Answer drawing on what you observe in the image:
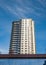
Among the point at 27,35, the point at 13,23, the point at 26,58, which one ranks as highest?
the point at 13,23

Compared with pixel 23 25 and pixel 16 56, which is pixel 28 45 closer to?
pixel 23 25

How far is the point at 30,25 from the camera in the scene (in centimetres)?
11650

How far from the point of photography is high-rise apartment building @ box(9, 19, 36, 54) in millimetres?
113188

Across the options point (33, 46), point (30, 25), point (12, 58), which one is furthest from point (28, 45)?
point (12, 58)

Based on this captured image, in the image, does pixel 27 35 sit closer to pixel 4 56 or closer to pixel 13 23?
pixel 13 23

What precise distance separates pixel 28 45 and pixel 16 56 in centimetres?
9475

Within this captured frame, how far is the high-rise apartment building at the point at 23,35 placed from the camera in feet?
371

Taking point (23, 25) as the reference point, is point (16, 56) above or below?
below

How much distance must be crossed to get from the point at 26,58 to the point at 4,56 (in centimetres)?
241

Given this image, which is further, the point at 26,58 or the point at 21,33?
the point at 21,33

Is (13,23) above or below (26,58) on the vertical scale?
above

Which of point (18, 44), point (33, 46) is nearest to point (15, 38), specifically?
point (18, 44)

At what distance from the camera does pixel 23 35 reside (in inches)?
4638

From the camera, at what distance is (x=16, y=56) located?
19.1m
